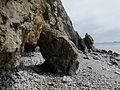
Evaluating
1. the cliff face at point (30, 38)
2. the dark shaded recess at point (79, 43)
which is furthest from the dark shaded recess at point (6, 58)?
the dark shaded recess at point (79, 43)

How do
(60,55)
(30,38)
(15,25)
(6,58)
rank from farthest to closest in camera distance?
(30,38) < (60,55) < (15,25) < (6,58)

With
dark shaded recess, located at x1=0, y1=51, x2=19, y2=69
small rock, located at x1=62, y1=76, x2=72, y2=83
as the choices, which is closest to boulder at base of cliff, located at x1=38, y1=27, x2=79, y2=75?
small rock, located at x1=62, y1=76, x2=72, y2=83

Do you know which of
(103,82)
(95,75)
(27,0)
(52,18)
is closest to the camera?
(27,0)

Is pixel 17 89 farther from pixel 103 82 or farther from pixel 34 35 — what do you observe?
pixel 103 82

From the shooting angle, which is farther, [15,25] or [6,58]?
[15,25]

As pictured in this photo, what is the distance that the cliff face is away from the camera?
16.7 m

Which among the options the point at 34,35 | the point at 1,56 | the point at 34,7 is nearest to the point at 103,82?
the point at 34,35

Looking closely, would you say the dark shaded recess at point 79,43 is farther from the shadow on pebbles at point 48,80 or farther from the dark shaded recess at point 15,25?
the dark shaded recess at point 15,25

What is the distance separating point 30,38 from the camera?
79.5 feet

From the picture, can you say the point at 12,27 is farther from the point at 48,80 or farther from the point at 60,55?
the point at 60,55

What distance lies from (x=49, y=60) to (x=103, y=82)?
514 cm

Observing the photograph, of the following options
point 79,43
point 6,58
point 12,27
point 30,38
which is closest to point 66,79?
point 30,38

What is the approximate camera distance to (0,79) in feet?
63.8

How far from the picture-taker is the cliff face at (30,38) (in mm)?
16688
